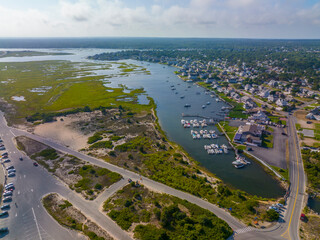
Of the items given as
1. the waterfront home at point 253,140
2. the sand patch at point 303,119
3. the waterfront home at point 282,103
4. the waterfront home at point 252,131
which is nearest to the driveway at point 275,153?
the waterfront home at point 253,140

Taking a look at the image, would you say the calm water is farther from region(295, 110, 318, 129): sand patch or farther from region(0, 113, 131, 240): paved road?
region(295, 110, 318, 129): sand patch

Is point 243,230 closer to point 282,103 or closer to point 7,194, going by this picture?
point 7,194

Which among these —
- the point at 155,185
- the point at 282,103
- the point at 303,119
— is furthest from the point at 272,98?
the point at 155,185

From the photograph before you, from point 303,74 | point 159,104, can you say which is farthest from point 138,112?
point 303,74

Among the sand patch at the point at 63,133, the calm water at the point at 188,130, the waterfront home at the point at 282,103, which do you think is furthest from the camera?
the waterfront home at the point at 282,103

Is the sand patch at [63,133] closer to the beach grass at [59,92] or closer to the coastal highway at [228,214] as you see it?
the coastal highway at [228,214]

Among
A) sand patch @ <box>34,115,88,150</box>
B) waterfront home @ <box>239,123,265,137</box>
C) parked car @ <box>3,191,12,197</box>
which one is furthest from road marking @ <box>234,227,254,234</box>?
sand patch @ <box>34,115,88,150</box>

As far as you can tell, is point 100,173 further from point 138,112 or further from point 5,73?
point 5,73
